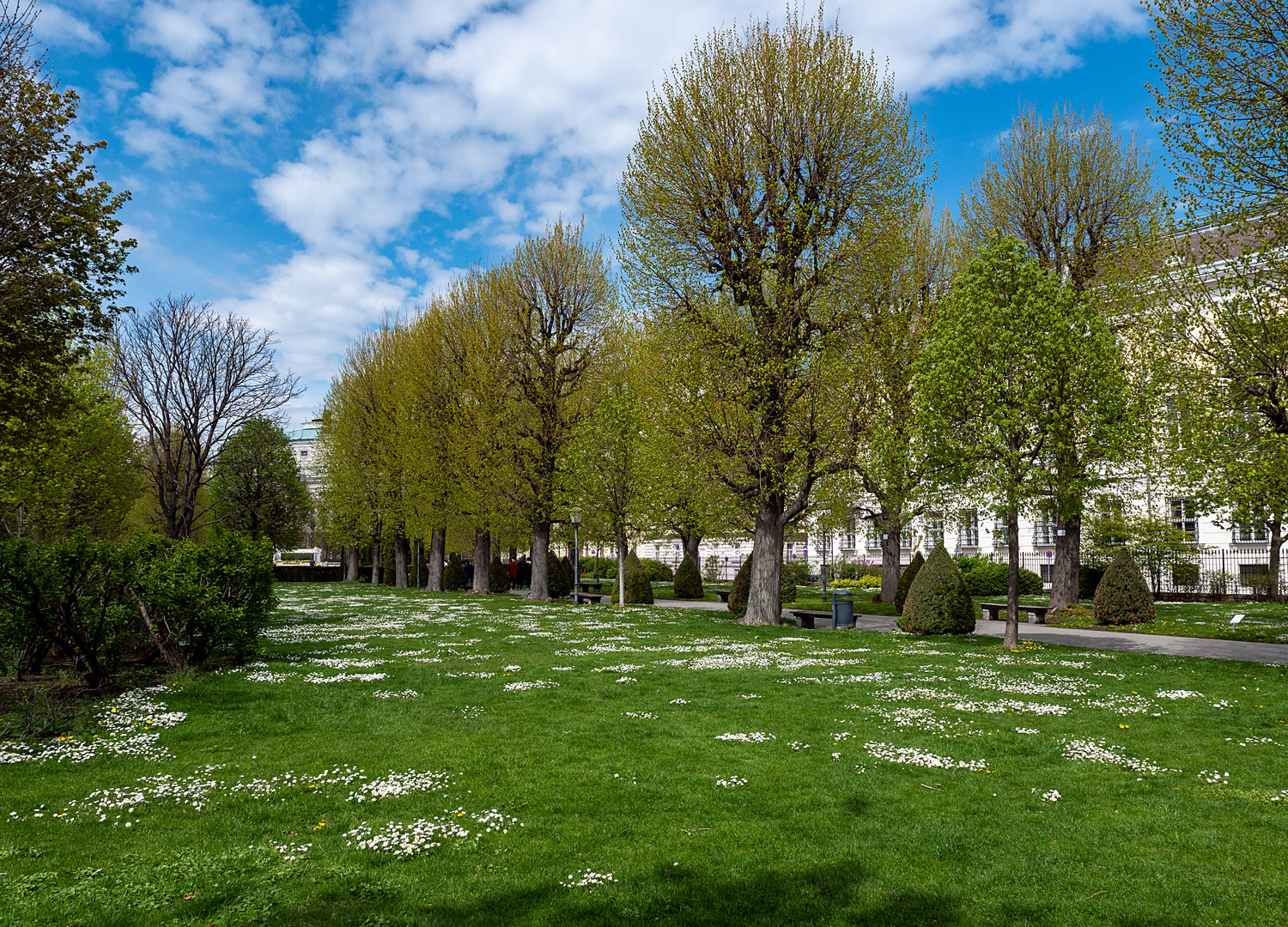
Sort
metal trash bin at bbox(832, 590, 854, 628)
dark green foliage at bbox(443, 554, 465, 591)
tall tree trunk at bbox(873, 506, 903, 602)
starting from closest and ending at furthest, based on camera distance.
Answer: metal trash bin at bbox(832, 590, 854, 628) < tall tree trunk at bbox(873, 506, 903, 602) < dark green foliage at bbox(443, 554, 465, 591)

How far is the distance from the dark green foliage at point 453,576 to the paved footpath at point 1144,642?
88.5 ft

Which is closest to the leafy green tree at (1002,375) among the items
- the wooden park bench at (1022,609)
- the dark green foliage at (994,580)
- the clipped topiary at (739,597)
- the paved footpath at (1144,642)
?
the paved footpath at (1144,642)

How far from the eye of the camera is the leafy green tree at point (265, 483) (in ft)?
157

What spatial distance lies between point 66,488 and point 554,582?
19805mm

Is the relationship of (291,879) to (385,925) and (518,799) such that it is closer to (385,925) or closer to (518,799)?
(385,925)

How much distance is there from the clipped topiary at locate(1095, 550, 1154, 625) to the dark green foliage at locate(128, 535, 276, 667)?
23.0 meters

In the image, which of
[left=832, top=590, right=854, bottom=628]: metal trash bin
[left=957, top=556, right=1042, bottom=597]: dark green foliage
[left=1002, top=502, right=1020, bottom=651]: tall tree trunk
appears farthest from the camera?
[left=957, top=556, right=1042, bottom=597]: dark green foliage

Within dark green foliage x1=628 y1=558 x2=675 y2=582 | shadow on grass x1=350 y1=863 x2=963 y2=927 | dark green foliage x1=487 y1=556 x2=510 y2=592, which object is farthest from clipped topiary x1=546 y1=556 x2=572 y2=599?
shadow on grass x1=350 y1=863 x2=963 y2=927

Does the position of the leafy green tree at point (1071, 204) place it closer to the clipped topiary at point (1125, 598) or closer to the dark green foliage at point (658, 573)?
the clipped topiary at point (1125, 598)

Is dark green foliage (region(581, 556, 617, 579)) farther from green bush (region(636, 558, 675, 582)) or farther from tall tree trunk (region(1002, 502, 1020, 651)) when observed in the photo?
tall tree trunk (region(1002, 502, 1020, 651))

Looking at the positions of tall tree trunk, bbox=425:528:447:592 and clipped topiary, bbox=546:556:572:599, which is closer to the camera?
clipped topiary, bbox=546:556:572:599

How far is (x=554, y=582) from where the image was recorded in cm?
3694

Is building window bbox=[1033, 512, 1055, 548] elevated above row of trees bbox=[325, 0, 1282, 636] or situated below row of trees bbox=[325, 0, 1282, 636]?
below

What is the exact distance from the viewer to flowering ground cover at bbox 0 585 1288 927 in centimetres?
478
